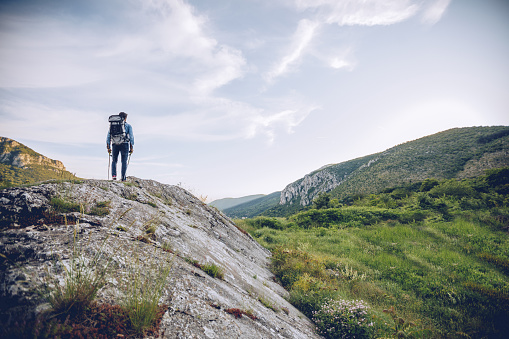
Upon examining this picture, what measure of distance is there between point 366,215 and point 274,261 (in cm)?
→ 1277

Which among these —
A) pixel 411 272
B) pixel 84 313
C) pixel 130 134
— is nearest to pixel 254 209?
pixel 411 272

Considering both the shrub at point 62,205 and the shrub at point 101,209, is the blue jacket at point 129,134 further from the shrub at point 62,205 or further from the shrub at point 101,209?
the shrub at point 62,205

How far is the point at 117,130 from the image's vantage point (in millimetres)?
8156

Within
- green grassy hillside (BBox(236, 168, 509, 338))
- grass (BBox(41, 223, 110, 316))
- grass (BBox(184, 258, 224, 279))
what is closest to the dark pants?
grass (BBox(184, 258, 224, 279))

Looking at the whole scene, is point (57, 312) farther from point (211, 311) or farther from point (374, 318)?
point (374, 318)

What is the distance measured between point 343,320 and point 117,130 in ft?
32.4

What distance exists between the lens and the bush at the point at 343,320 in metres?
4.35

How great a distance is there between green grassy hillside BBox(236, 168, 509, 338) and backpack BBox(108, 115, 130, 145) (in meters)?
8.35

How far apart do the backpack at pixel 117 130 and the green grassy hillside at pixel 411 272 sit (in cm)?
835

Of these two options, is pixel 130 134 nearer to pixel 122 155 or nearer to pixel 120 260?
pixel 122 155

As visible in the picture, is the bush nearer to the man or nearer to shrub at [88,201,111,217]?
shrub at [88,201,111,217]

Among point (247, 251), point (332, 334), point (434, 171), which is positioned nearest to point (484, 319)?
point (332, 334)

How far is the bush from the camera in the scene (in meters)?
4.35

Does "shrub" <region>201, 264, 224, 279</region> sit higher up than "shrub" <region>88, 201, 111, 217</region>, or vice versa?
"shrub" <region>88, 201, 111, 217</region>
